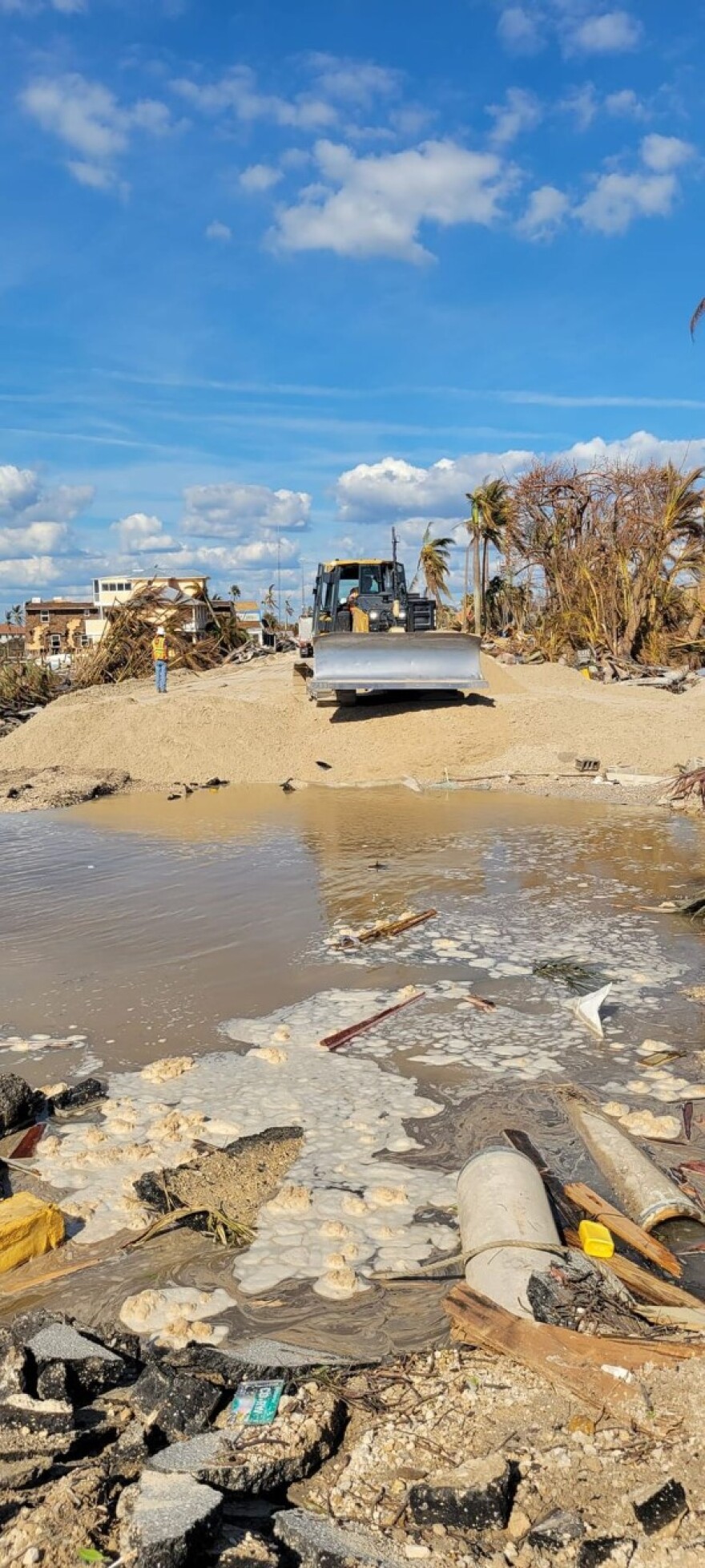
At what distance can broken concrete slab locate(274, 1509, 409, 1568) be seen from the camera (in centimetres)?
212

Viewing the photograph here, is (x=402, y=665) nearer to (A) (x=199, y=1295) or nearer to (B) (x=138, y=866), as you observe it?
(B) (x=138, y=866)

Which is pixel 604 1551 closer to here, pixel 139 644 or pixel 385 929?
pixel 385 929

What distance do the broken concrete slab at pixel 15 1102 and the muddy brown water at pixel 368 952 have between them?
527mm

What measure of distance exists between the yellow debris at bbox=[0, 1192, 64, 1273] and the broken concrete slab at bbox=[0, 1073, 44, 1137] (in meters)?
0.80

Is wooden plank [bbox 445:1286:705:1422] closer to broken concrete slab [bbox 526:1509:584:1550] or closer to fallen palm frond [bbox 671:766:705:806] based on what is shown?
broken concrete slab [bbox 526:1509:584:1550]

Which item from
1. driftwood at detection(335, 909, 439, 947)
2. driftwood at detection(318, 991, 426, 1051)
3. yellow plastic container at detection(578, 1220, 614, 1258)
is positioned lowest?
driftwood at detection(318, 991, 426, 1051)

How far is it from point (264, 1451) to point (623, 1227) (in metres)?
1.66

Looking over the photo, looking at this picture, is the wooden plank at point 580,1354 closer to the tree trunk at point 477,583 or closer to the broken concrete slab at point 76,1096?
the broken concrete slab at point 76,1096

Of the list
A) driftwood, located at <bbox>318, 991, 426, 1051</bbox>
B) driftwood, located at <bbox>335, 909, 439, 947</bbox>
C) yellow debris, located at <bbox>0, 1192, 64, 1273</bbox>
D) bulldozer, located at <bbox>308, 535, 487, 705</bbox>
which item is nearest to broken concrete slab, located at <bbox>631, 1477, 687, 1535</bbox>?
yellow debris, located at <bbox>0, 1192, 64, 1273</bbox>

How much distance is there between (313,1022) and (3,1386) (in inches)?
126

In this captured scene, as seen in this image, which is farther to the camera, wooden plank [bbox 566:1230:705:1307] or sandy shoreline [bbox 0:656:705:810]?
sandy shoreline [bbox 0:656:705:810]

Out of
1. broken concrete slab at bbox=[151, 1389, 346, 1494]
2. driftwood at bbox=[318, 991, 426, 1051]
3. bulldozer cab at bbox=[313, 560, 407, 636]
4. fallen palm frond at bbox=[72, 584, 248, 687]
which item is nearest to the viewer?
broken concrete slab at bbox=[151, 1389, 346, 1494]

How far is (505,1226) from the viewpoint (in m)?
3.38

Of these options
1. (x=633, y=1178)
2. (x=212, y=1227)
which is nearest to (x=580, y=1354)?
(x=633, y=1178)
